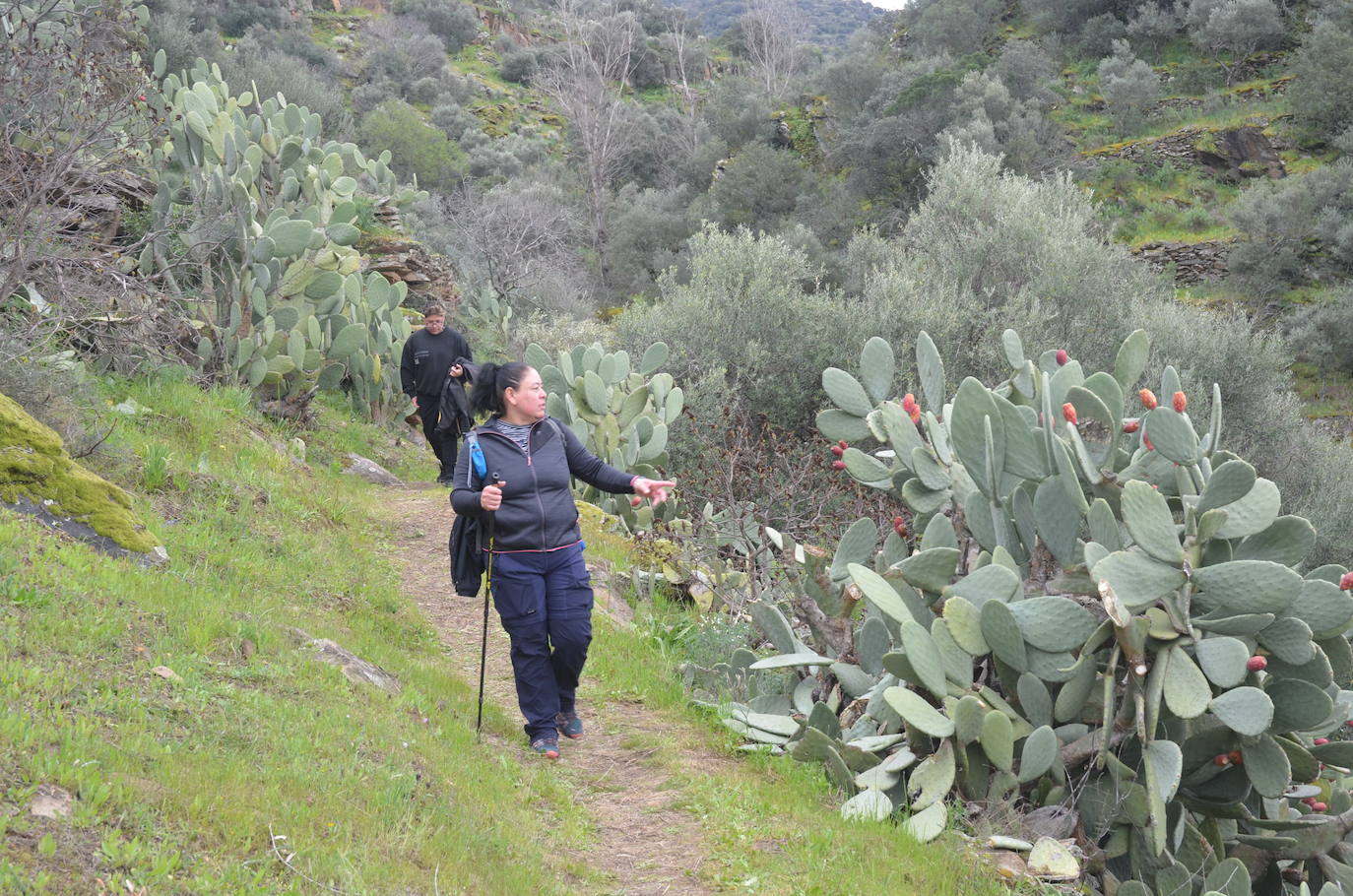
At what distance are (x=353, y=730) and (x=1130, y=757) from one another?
3.11 m

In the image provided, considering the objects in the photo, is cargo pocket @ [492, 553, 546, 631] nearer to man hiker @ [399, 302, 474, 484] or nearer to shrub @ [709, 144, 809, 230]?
man hiker @ [399, 302, 474, 484]

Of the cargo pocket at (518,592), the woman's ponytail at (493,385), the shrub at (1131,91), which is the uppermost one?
the shrub at (1131,91)

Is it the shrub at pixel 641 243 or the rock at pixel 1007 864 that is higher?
the rock at pixel 1007 864

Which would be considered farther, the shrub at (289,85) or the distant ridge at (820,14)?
the distant ridge at (820,14)

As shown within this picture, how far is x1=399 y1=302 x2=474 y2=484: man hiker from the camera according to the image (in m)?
10.0

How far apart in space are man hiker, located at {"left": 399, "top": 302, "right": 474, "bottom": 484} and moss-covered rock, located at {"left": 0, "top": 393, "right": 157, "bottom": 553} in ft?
16.2

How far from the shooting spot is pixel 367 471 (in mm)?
10445

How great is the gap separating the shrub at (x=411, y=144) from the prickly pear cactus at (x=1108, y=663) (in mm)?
27857

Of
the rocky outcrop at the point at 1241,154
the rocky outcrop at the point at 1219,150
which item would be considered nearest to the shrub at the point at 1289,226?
the rocky outcrop at the point at 1241,154

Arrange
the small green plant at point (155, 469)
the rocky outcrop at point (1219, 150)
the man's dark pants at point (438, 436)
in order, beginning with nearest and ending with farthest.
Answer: the small green plant at point (155, 469) < the man's dark pants at point (438, 436) < the rocky outcrop at point (1219, 150)

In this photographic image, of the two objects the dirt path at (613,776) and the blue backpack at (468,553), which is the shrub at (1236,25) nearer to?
the dirt path at (613,776)

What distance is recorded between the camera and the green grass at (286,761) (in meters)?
2.69

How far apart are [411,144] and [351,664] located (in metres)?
28.8

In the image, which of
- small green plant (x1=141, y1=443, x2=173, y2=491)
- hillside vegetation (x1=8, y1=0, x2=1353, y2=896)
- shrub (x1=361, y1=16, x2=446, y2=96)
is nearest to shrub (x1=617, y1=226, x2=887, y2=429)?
hillside vegetation (x1=8, y1=0, x2=1353, y2=896)
